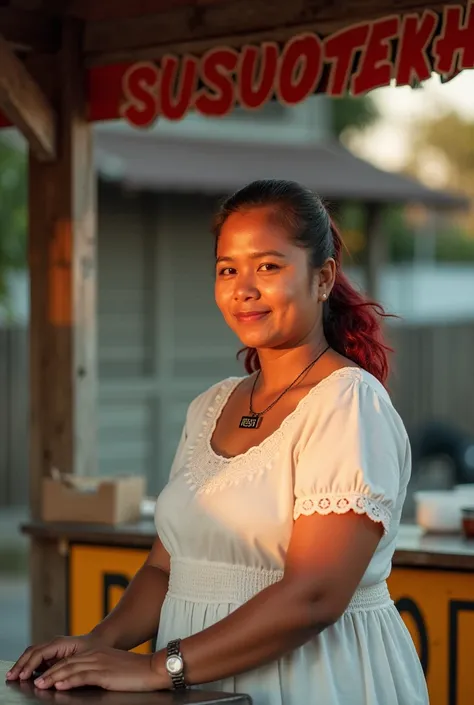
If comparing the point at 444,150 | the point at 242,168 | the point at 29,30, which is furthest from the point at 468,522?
the point at 444,150

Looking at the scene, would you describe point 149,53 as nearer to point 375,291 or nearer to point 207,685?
point 207,685

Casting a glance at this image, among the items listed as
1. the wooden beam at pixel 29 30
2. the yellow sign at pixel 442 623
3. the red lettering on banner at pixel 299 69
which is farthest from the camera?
the wooden beam at pixel 29 30

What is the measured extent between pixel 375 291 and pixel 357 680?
37.6 feet

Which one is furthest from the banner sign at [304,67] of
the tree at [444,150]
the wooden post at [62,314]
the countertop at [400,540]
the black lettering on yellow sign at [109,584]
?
the tree at [444,150]

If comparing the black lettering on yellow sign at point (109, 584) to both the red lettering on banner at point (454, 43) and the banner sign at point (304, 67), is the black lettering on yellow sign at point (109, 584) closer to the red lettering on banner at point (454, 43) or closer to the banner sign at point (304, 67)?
the banner sign at point (304, 67)

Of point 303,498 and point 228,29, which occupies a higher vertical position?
point 228,29

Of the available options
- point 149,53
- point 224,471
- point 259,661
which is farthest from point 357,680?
point 149,53

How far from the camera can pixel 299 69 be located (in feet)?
17.0

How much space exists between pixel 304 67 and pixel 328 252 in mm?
2252

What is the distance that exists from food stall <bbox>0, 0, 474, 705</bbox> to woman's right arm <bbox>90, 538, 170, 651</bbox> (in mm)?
1761

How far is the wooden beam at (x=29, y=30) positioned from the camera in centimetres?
588

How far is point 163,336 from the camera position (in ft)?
43.8

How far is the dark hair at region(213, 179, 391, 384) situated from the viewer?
303cm

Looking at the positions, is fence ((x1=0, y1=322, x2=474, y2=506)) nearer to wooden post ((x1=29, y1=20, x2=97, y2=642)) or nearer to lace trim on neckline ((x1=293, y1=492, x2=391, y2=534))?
wooden post ((x1=29, y1=20, x2=97, y2=642))
